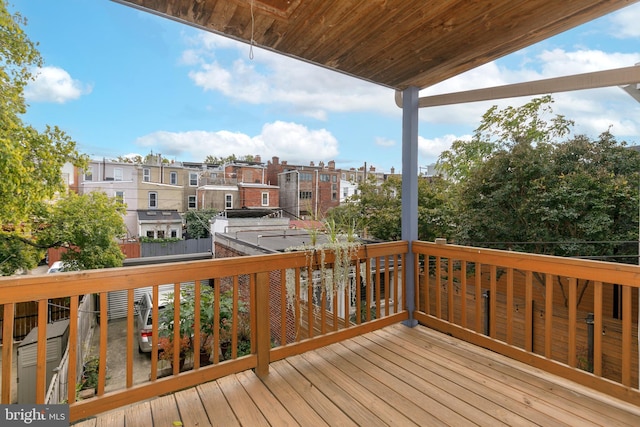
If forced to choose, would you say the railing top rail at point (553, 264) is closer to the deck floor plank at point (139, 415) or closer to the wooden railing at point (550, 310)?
the wooden railing at point (550, 310)

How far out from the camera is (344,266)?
2.51 m

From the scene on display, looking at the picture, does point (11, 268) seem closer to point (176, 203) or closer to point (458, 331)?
point (176, 203)

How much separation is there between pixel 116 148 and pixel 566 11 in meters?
5.40

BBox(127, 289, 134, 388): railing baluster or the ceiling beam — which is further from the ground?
the ceiling beam

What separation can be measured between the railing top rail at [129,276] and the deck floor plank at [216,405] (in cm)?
73

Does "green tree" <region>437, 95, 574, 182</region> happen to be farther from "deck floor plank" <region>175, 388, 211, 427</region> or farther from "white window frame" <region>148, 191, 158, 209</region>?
"deck floor plank" <region>175, 388, 211, 427</region>

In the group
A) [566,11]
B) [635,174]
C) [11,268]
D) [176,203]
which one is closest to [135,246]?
[176,203]

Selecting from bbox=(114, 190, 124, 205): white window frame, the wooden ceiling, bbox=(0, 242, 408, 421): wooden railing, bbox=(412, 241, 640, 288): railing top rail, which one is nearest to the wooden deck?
bbox=(0, 242, 408, 421): wooden railing

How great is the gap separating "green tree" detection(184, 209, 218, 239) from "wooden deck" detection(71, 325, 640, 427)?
2517 mm

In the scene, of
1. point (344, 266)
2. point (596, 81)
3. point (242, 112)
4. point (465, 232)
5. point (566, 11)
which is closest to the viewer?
point (566, 11)

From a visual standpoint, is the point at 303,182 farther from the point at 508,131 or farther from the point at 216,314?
the point at 508,131

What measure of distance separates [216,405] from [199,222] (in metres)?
2.99

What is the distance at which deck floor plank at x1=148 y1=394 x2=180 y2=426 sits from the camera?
5.38 feet

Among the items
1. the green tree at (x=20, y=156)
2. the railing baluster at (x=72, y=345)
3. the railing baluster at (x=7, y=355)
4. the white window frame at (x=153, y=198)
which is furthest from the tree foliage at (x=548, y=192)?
the green tree at (x=20, y=156)
